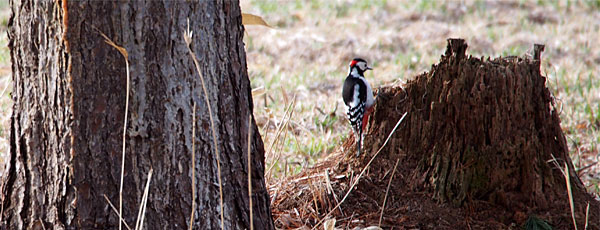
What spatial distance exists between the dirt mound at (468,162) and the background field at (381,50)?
2.75 ft

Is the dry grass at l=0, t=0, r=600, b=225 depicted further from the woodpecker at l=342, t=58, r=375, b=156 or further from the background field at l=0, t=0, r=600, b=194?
the woodpecker at l=342, t=58, r=375, b=156

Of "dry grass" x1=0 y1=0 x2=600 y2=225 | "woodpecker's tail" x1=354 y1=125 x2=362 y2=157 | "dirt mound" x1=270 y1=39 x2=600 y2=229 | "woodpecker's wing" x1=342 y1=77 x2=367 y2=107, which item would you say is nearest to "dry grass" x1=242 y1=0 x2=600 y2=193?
"dry grass" x1=0 y1=0 x2=600 y2=225

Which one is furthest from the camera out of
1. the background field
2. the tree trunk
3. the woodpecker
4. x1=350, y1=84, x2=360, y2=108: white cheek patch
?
the background field

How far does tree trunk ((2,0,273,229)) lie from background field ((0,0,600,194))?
136 centimetres

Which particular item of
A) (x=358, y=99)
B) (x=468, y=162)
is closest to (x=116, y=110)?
(x=468, y=162)

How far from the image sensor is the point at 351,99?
4.52 m

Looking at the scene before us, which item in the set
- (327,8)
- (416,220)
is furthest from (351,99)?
(327,8)

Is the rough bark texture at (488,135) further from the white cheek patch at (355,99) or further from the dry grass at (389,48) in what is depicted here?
the dry grass at (389,48)

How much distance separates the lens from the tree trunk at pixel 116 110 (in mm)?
2451

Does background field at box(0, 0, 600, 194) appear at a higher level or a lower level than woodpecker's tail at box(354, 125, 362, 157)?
Result: higher

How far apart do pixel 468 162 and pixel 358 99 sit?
1.15 metres

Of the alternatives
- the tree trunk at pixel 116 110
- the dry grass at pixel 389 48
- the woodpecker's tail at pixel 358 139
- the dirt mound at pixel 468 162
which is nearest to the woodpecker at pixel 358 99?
the woodpecker's tail at pixel 358 139

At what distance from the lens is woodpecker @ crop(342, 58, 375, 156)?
13.0 feet

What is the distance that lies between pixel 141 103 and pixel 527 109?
185cm
